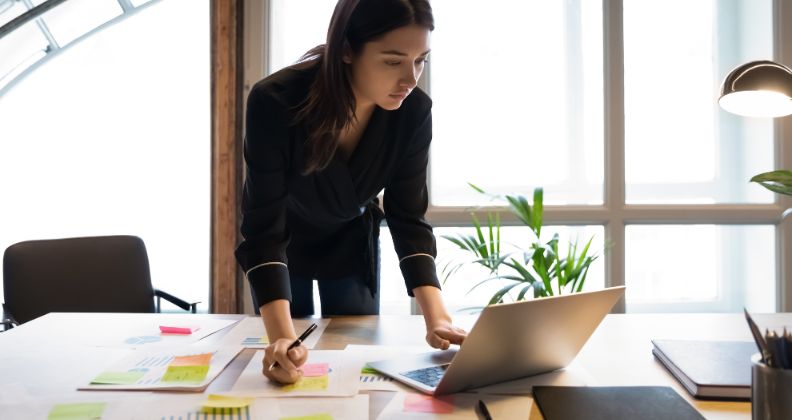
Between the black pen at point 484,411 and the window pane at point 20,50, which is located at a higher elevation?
the window pane at point 20,50

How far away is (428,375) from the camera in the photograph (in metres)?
1.05

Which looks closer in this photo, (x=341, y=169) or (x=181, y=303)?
(x=341, y=169)

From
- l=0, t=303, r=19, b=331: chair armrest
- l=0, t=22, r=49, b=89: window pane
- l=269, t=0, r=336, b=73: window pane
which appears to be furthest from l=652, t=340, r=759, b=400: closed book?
l=0, t=22, r=49, b=89: window pane

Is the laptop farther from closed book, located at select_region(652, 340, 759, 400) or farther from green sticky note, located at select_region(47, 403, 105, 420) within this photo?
green sticky note, located at select_region(47, 403, 105, 420)

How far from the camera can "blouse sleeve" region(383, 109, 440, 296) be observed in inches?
56.4

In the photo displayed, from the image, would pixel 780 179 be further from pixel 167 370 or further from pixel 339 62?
pixel 167 370

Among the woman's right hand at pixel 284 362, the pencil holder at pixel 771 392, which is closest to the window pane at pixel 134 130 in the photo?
the woman's right hand at pixel 284 362

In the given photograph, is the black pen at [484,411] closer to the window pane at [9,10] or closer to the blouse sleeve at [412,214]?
the blouse sleeve at [412,214]

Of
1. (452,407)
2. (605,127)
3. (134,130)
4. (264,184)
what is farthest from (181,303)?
(605,127)

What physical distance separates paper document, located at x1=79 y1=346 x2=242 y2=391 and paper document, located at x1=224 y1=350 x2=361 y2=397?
6 centimetres

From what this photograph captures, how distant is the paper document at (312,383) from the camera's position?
963 mm

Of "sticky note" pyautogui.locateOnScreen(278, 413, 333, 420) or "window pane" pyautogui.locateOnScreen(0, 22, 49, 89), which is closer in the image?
"sticky note" pyautogui.locateOnScreen(278, 413, 333, 420)

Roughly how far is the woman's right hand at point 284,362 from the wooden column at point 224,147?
7.33 feet

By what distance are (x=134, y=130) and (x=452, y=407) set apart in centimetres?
293
